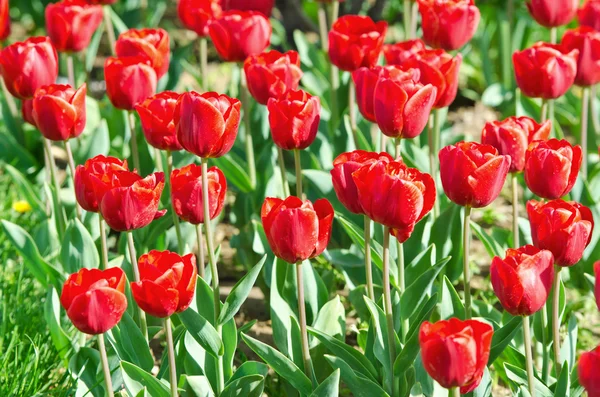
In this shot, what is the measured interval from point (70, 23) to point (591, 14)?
1713mm

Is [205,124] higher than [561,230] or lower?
higher

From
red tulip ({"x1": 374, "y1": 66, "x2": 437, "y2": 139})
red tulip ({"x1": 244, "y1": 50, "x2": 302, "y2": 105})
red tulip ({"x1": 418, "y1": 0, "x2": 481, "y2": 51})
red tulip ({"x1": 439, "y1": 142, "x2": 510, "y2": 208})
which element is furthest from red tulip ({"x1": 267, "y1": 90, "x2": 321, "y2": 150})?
red tulip ({"x1": 418, "y1": 0, "x2": 481, "y2": 51})

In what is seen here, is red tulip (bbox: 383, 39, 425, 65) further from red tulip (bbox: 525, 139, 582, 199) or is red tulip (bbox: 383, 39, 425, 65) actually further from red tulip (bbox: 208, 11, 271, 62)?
red tulip (bbox: 525, 139, 582, 199)

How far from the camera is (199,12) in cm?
317

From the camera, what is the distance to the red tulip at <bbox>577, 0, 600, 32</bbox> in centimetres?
307

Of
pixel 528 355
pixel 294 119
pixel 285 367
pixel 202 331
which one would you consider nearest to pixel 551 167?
pixel 528 355

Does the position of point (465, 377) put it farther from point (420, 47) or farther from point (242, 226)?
point (242, 226)

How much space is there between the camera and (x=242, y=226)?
3.18 meters

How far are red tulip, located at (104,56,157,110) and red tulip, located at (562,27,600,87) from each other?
120 centimetres

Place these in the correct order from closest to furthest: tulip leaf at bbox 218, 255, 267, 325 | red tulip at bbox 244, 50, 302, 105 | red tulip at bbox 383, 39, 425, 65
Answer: tulip leaf at bbox 218, 255, 267, 325, red tulip at bbox 244, 50, 302, 105, red tulip at bbox 383, 39, 425, 65

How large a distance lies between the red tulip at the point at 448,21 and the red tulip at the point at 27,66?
1119mm

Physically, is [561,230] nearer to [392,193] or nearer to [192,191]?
[392,193]

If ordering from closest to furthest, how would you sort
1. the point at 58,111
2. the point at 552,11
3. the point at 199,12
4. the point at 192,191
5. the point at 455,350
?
the point at 455,350 < the point at 192,191 < the point at 58,111 < the point at 552,11 < the point at 199,12

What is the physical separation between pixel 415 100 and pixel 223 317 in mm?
648
